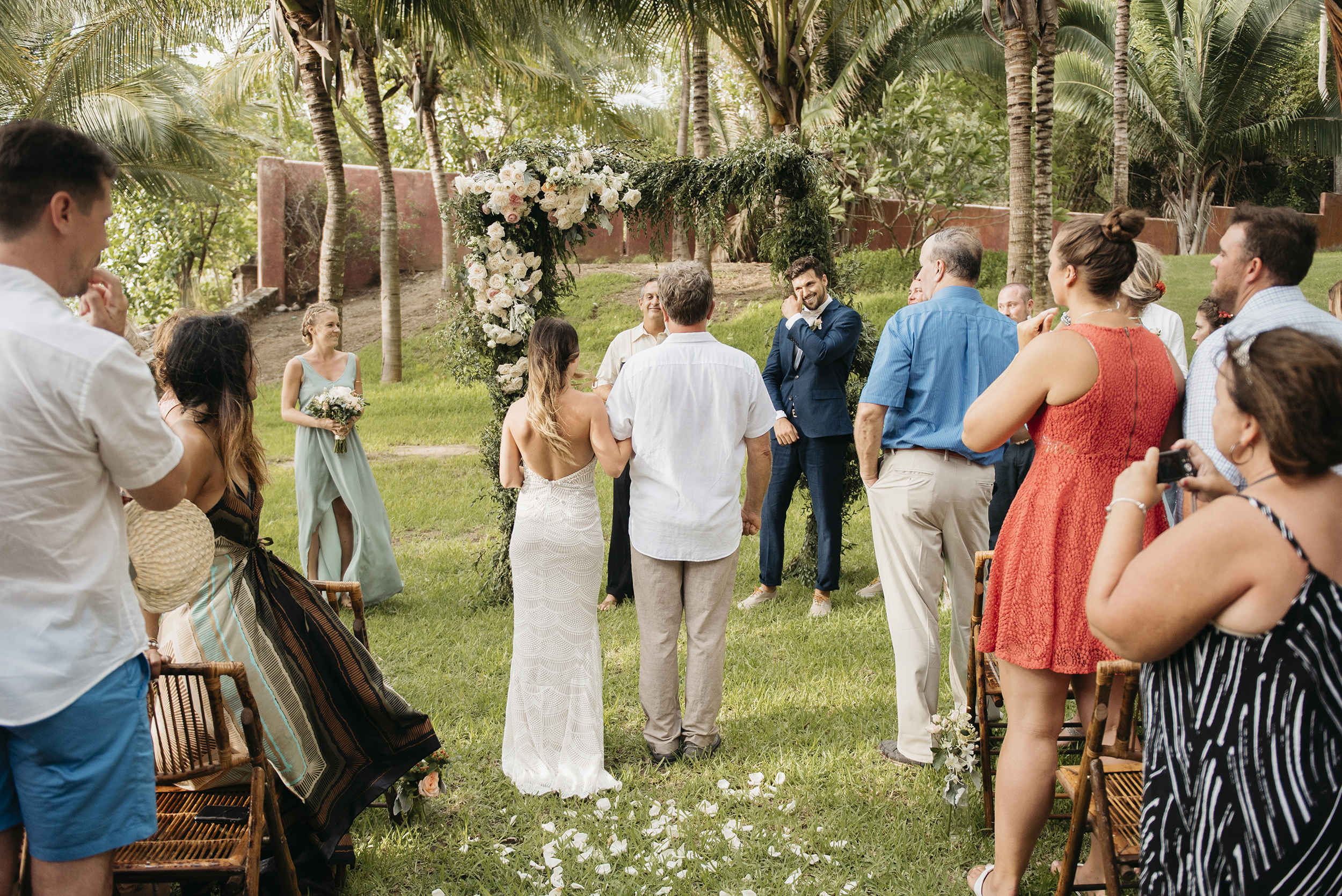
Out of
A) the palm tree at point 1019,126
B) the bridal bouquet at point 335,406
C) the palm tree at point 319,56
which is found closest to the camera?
the bridal bouquet at point 335,406

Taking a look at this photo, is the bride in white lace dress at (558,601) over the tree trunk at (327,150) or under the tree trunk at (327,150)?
under

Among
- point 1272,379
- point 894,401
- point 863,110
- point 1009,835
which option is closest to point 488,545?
point 894,401

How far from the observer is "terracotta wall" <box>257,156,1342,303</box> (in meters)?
20.7

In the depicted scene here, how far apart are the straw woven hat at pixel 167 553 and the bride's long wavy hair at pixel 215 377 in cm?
30

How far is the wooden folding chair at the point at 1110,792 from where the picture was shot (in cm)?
264

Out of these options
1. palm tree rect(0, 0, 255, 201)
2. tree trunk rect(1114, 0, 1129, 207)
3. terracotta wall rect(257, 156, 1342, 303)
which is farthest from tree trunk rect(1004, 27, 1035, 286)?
palm tree rect(0, 0, 255, 201)

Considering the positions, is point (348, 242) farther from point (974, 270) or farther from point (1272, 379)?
point (1272, 379)

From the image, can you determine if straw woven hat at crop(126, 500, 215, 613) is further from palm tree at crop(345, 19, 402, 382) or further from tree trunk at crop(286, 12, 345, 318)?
palm tree at crop(345, 19, 402, 382)

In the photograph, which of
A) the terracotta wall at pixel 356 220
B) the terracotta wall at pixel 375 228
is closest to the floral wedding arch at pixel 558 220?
the terracotta wall at pixel 375 228

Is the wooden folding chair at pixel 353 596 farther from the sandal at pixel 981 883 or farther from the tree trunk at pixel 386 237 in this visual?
the tree trunk at pixel 386 237

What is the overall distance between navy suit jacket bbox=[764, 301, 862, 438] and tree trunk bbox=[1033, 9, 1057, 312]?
529cm

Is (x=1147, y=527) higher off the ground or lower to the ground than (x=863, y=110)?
lower

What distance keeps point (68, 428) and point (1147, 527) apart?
300 centimetres

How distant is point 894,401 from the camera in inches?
167
